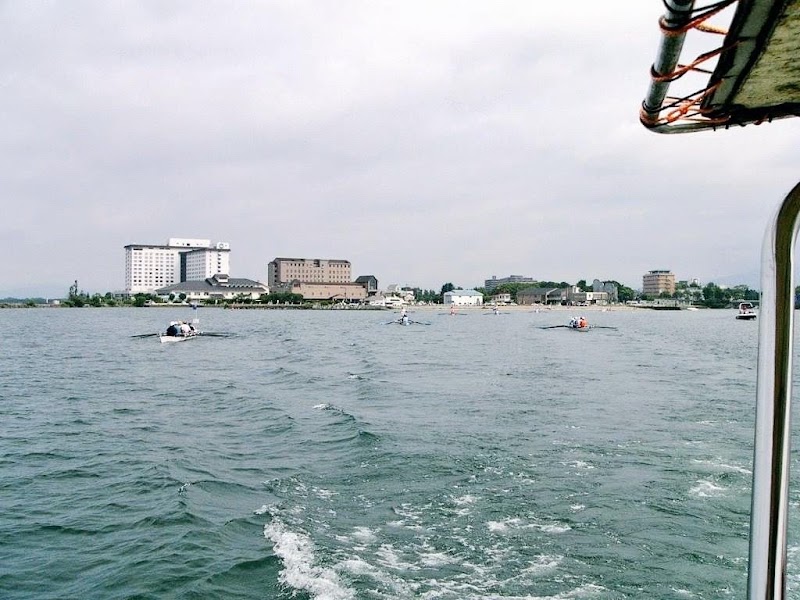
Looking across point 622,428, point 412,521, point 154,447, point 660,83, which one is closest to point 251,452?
point 154,447

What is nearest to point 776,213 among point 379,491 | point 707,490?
point 379,491

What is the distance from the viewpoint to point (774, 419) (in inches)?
71.7

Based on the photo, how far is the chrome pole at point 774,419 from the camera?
1.80 m

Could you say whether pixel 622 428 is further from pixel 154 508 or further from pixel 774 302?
pixel 774 302

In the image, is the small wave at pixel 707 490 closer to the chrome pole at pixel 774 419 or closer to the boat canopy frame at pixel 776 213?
the boat canopy frame at pixel 776 213

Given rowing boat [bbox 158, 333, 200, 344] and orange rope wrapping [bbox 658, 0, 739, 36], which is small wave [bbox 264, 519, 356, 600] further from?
rowing boat [bbox 158, 333, 200, 344]

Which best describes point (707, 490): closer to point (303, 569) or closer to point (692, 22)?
point (303, 569)

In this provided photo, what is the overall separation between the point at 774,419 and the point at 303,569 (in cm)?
904

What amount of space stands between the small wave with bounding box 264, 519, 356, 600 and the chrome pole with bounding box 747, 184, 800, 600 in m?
7.85

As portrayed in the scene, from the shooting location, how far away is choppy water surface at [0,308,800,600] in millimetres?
9492

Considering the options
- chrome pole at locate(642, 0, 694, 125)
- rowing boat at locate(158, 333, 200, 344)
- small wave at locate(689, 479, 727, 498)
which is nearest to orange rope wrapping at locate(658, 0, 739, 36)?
chrome pole at locate(642, 0, 694, 125)

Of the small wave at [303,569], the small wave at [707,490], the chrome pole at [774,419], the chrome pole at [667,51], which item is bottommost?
the small wave at [303,569]

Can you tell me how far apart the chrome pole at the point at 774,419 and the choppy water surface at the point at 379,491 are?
25.1 ft

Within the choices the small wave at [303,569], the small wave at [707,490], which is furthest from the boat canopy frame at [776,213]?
the small wave at [707,490]
